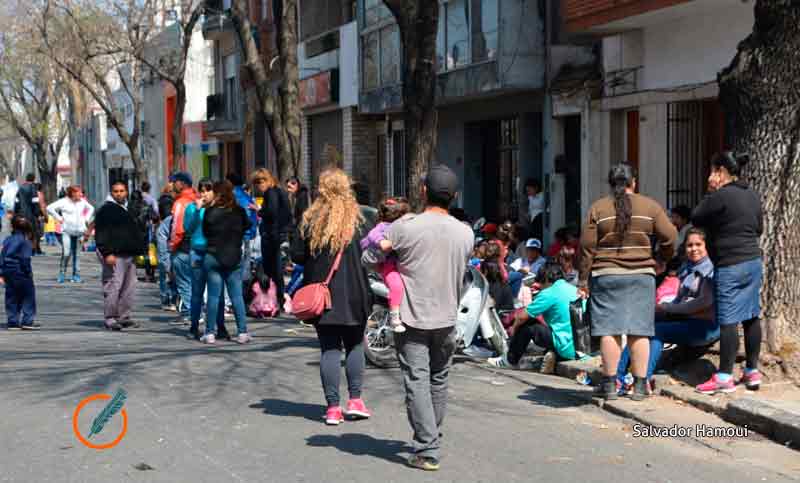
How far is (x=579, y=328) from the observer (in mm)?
10234

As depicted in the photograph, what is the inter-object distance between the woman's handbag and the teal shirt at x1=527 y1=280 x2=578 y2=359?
2.98 metres

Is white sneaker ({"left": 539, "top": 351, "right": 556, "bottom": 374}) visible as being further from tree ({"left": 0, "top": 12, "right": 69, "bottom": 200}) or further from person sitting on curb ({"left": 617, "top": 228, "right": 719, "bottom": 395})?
tree ({"left": 0, "top": 12, "right": 69, "bottom": 200})

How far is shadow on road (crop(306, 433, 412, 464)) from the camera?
6.89 m

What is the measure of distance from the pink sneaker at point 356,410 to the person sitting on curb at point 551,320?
108 inches

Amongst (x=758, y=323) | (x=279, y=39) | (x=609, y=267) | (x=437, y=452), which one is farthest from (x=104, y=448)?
(x=279, y=39)

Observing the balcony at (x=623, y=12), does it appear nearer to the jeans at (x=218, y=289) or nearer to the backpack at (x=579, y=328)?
the backpack at (x=579, y=328)

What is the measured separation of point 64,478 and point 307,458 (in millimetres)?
1361

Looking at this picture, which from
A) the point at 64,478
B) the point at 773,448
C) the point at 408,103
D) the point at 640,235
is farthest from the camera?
the point at 408,103

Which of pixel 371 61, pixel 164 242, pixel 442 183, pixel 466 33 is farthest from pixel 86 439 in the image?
pixel 371 61

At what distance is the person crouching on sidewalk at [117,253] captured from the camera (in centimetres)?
1311

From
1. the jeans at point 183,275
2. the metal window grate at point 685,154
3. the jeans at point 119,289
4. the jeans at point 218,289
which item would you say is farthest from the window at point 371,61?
the jeans at point 218,289

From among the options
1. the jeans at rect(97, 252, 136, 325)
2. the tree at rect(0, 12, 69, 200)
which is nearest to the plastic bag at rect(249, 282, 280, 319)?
the jeans at rect(97, 252, 136, 325)

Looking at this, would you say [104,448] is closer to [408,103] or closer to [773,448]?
[773,448]

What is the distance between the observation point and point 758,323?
8.64 m
